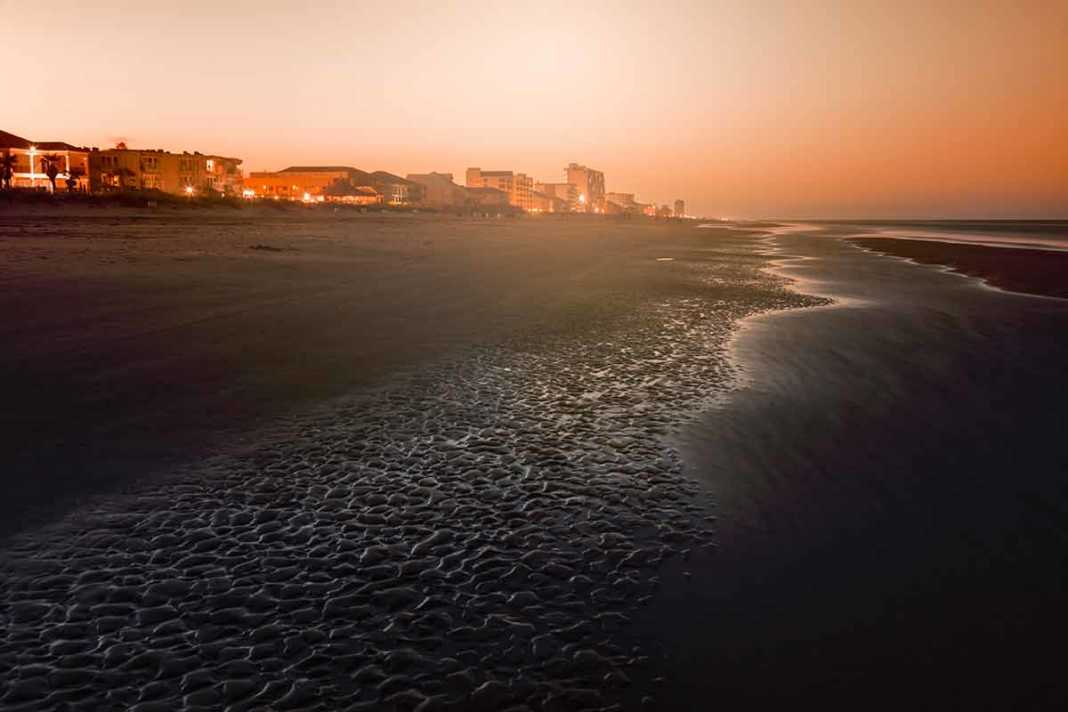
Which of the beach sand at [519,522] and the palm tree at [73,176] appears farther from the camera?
the palm tree at [73,176]

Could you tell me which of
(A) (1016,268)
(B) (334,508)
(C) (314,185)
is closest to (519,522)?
(B) (334,508)

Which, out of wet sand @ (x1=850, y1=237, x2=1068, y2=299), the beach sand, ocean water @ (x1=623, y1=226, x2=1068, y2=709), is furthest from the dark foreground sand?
wet sand @ (x1=850, y1=237, x2=1068, y2=299)

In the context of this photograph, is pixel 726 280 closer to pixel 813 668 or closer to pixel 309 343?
pixel 309 343

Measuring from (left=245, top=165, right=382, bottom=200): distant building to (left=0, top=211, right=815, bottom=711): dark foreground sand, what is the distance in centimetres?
15494

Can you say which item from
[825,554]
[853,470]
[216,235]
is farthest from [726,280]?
[216,235]

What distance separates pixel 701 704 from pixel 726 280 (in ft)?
83.4

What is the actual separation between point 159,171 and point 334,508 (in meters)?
137

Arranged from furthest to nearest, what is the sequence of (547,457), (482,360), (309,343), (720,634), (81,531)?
(309,343) < (482,360) < (547,457) < (81,531) < (720,634)

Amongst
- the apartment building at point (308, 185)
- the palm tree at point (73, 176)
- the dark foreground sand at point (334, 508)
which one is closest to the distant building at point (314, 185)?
the apartment building at point (308, 185)

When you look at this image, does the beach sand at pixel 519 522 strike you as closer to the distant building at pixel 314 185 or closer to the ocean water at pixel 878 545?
the ocean water at pixel 878 545

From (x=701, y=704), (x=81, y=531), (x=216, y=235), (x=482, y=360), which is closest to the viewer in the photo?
(x=701, y=704)

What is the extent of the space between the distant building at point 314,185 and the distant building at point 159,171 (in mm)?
27422

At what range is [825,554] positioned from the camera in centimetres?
519

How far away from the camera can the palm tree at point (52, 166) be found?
89500 millimetres
